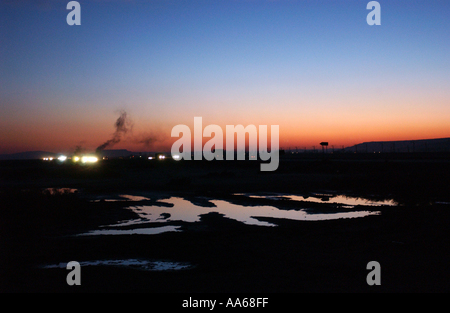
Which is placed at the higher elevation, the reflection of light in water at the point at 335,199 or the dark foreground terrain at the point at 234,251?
the dark foreground terrain at the point at 234,251

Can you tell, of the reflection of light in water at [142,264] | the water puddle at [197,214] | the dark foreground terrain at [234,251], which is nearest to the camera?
the dark foreground terrain at [234,251]

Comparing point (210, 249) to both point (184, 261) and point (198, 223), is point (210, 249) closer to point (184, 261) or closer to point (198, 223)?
point (184, 261)

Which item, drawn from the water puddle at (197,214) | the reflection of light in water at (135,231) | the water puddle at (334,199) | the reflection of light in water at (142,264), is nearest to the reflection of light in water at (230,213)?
the water puddle at (197,214)

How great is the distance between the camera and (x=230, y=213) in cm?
1725

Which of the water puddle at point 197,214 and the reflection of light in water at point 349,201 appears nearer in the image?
the water puddle at point 197,214

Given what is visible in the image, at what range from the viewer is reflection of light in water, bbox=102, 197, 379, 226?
51.1 feet

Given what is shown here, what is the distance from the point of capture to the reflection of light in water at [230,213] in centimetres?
1558

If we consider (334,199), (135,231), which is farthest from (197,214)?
(334,199)

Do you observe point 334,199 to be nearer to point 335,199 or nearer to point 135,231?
point 335,199

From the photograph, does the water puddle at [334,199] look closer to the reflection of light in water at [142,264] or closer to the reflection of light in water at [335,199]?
the reflection of light in water at [335,199]

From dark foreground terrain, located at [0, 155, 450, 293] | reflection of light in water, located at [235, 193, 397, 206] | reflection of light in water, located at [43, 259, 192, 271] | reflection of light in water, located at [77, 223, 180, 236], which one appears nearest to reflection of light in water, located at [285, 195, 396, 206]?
reflection of light in water, located at [235, 193, 397, 206]

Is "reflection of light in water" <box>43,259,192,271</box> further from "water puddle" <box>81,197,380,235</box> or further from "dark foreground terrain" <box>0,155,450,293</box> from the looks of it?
"water puddle" <box>81,197,380,235</box>

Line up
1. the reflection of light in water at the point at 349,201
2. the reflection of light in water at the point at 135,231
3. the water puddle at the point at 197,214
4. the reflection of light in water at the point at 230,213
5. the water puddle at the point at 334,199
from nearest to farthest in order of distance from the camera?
the reflection of light in water at the point at 135,231
the water puddle at the point at 197,214
the reflection of light in water at the point at 230,213
the water puddle at the point at 334,199
the reflection of light in water at the point at 349,201
